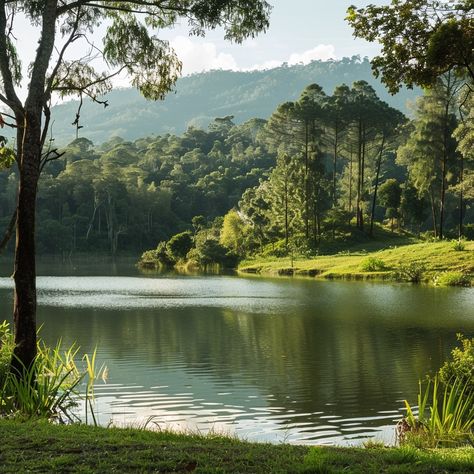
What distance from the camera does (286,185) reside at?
2872 inches

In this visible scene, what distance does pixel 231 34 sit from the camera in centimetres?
1425

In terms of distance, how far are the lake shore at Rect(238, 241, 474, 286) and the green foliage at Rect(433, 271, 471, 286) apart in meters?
0.15

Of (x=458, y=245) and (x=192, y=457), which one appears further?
(x=458, y=245)

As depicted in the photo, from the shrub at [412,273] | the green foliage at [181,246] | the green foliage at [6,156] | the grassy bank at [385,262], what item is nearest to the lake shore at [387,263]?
the grassy bank at [385,262]

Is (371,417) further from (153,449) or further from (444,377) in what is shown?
(153,449)

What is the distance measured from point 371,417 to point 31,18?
10582mm

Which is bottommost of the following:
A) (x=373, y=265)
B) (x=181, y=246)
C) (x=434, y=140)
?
(x=373, y=265)

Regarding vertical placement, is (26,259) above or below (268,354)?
above

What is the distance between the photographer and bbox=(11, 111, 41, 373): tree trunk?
1130cm

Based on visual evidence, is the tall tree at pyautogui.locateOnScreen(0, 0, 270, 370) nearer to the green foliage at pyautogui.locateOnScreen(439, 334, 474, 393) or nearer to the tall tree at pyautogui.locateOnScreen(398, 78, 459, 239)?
the green foliage at pyautogui.locateOnScreen(439, 334, 474, 393)

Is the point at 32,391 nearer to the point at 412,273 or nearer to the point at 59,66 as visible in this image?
the point at 59,66

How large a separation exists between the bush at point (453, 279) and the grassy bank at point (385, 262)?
0.47 m

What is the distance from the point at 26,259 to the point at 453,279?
38.0m

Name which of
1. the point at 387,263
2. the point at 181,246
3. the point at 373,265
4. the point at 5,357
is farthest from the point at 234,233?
the point at 5,357
